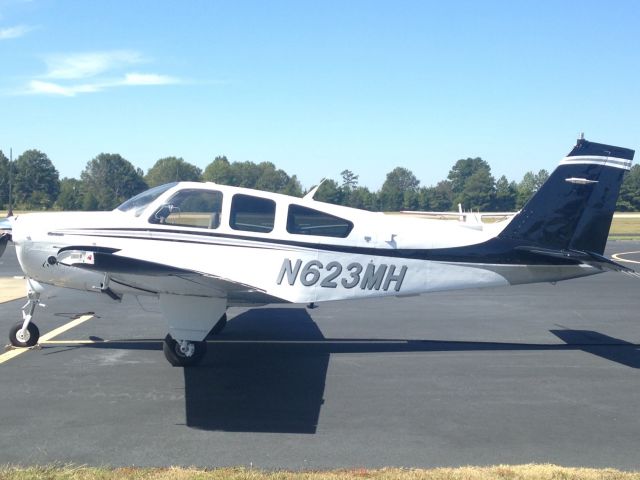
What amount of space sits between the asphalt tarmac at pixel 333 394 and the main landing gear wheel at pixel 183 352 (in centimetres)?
11

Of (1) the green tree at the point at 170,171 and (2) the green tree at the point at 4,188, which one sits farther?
(2) the green tree at the point at 4,188

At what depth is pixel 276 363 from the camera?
7781mm

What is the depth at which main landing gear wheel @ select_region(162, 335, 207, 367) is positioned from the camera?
7469 millimetres

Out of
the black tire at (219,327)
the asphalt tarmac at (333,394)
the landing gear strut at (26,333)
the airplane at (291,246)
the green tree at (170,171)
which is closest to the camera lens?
the asphalt tarmac at (333,394)

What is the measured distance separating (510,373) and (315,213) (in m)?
3.19

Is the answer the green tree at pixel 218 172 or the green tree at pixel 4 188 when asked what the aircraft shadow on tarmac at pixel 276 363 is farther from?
the green tree at pixel 4 188

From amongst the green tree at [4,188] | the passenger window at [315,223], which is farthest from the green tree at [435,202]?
the passenger window at [315,223]

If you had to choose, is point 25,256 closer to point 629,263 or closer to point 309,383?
point 309,383

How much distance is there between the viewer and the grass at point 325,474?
4379mm

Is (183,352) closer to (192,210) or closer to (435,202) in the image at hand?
(192,210)

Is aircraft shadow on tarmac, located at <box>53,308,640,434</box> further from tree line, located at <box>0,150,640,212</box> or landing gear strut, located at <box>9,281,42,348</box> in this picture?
tree line, located at <box>0,150,640,212</box>

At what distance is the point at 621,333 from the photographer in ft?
32.3

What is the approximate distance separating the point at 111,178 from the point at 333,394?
87.3 feet

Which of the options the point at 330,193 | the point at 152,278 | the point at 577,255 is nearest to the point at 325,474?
the point at 152,278
